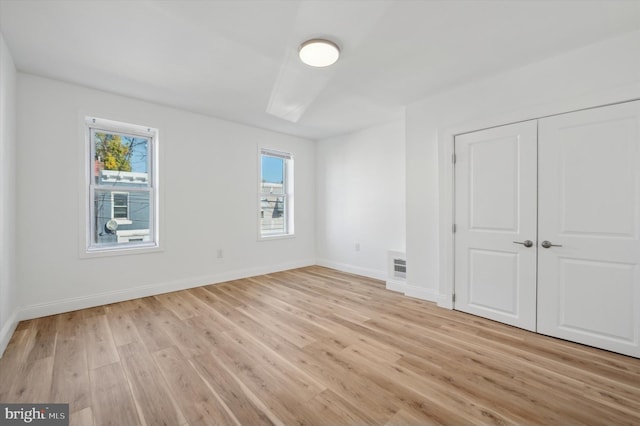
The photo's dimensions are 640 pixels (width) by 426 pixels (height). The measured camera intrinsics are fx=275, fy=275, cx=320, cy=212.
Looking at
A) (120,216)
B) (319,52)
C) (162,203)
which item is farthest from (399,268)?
(120,216)

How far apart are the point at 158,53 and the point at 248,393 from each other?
9.73ft

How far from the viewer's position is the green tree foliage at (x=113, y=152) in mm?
3564

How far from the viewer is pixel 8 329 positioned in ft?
8.16

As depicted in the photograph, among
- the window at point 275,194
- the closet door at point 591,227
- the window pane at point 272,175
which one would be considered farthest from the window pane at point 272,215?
the closet door at point 591,227

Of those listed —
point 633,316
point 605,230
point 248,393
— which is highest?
point 605,230

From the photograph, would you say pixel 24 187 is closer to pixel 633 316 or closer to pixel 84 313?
pixel 84 313

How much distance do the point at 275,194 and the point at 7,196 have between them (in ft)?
11.5

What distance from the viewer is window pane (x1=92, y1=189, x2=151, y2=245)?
11.7 feet

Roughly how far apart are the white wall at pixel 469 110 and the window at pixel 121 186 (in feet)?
12.0

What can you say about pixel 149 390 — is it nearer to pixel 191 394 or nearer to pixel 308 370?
pixel 191 394

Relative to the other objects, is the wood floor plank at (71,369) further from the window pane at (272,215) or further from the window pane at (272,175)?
the window pane at (272,175)

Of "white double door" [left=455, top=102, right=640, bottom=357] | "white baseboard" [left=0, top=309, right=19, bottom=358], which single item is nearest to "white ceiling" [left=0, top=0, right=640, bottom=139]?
"white double door" [left=455, top=102, right=640, bottom=357]

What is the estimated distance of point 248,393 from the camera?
181 cm

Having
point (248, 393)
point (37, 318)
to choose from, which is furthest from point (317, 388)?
point (37, 318)
